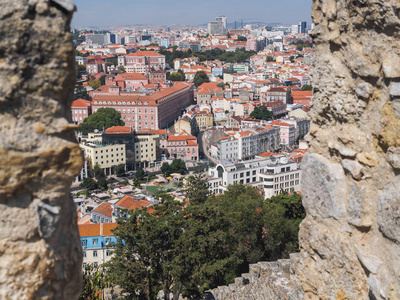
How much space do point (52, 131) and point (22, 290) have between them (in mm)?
927

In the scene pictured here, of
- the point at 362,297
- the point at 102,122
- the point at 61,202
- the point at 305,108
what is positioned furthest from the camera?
the point at 305,108

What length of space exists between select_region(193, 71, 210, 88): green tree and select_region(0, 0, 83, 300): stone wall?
8633 centimetres

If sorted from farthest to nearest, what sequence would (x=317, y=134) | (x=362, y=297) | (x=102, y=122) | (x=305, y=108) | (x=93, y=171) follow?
1. (x=305, y=108)
2. (x=102, y=122)
3. (x=93, y=171)
4. (x=317, y=134)
5. (x=362, y=297)

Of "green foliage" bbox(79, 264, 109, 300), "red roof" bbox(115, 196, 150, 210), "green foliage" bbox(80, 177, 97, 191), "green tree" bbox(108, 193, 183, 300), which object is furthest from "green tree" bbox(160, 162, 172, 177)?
"green tree" bbox(108, 193, 183, 300)

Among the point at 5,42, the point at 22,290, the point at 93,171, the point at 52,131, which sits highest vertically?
the point at 5,42

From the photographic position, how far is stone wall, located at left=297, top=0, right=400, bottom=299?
4.10 meters

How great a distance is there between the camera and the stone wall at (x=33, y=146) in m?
2.90

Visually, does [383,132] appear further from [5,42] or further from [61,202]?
[5,42]

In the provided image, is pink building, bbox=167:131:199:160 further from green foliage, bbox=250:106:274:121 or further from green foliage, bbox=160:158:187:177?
green foliage, bbox=250:106:274:121

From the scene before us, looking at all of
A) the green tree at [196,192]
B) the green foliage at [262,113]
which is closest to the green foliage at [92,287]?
the green tree at [196,192]

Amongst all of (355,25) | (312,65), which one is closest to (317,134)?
(312,65)

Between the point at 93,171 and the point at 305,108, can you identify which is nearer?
the point at 93,171

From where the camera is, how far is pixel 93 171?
4503cm

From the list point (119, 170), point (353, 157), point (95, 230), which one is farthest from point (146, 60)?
point (353, 157)
